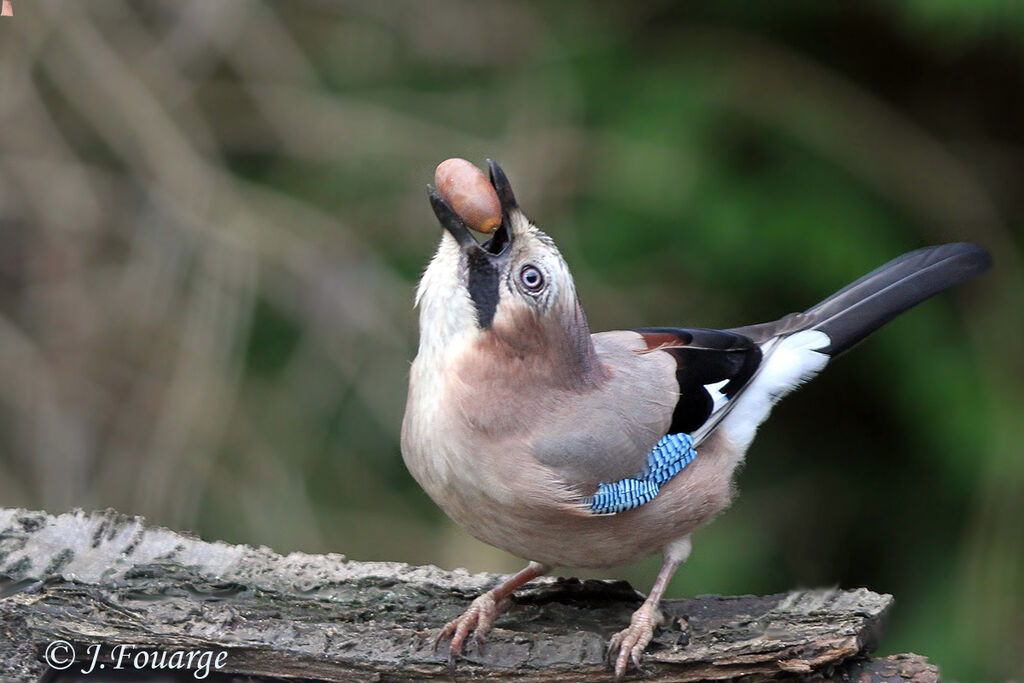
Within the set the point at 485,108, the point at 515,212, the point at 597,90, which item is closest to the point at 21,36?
the point at 485,108

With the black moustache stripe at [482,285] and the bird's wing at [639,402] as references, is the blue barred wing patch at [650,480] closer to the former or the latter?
the bird's wing at [639,402]

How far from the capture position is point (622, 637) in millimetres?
3264

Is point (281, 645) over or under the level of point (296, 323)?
under

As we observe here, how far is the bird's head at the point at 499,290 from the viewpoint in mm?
3199

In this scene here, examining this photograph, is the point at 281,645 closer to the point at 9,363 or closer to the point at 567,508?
the point at 567,508

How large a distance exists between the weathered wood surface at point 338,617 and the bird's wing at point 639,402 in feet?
1.61

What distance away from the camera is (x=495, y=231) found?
3242 mm

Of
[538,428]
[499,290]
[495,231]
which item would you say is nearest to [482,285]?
[499,290]

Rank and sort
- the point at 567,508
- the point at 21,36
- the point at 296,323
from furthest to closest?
the point at 296,323
the point at 21,36
the point at 567,508

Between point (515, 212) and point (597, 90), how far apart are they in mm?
2746

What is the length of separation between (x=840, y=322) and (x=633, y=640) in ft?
4.34

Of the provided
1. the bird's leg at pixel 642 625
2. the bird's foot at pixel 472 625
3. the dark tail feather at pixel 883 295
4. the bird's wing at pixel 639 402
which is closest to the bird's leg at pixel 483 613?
the bird's foot at pixel 472 625

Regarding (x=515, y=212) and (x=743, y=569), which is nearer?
(x=515, y=212)

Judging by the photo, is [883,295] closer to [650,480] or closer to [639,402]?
[639,402]
